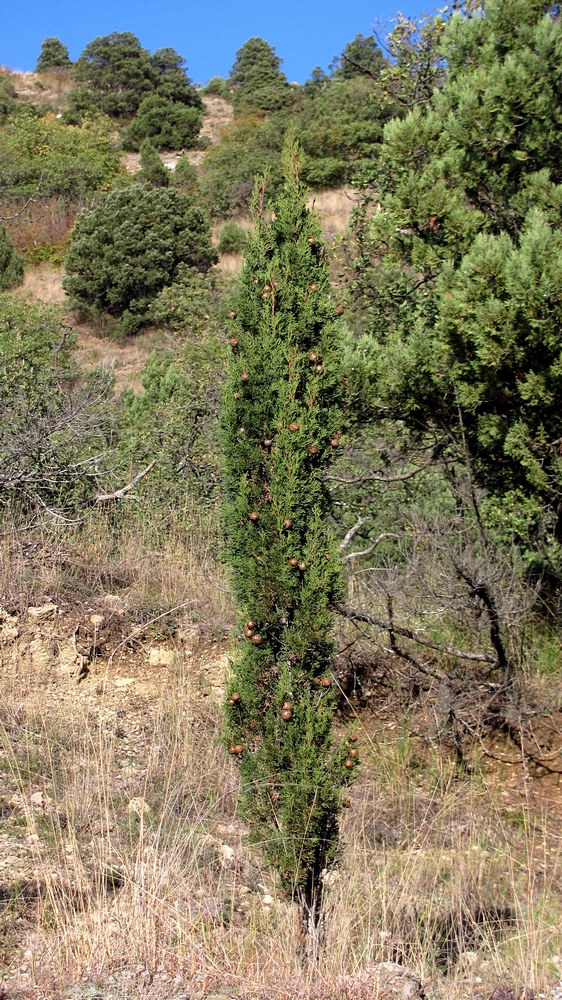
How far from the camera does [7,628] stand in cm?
536

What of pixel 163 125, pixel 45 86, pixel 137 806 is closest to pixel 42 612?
pixel 137 806

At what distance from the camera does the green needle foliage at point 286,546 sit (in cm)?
289

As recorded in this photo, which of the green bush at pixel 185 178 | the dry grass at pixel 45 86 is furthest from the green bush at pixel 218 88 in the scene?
the green bush at pixel 185 178

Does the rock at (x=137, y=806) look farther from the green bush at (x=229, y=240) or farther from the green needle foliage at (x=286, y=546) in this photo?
the green bush at (x=229, y=240)

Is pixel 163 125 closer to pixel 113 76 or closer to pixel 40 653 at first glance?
pixel 113 76

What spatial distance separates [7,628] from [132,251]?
16961mm

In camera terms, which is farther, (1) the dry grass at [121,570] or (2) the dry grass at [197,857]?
(1) the dry grass at [121,570]

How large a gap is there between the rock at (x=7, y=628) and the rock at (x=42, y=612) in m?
0.12

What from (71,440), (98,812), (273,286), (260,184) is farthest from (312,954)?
(71,440)

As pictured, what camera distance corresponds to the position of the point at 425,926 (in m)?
2.99

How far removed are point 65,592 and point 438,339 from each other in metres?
2.90

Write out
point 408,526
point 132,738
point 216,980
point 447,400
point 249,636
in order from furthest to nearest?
point 408,526, point 447,400, point 132,738, point 249,636, point 216,980

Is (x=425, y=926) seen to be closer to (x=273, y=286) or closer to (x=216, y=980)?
(x=216, y=980)

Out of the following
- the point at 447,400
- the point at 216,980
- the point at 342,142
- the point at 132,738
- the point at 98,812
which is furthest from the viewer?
the point at 342,142
